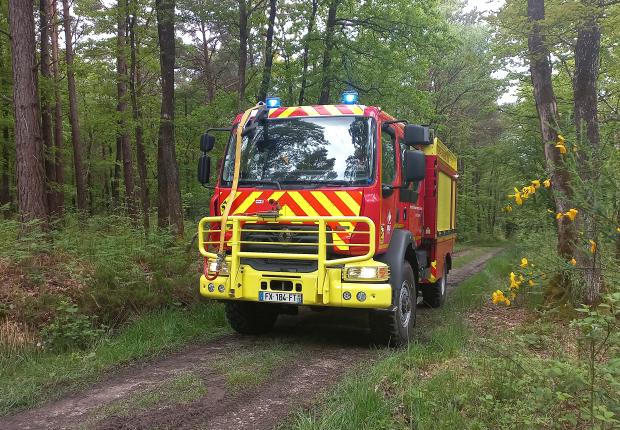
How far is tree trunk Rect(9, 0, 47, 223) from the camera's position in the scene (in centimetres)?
806

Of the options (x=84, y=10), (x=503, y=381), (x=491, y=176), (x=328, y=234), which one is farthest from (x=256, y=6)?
(x=491, y=176)

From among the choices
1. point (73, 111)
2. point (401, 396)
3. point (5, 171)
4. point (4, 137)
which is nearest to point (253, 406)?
point (401, 396)

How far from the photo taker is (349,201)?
5.80 meters

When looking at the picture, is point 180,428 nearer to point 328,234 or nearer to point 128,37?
point 328,234

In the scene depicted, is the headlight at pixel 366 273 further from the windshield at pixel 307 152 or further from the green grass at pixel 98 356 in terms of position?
the green grass at pixel 98 356

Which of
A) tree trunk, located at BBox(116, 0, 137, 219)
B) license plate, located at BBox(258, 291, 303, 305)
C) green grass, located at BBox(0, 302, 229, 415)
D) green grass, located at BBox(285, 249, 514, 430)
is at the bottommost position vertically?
green grass, located at BBox(0, 302, 229, 415)

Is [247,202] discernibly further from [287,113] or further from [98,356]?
[98,356]

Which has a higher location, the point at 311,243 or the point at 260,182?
the point at 260,182

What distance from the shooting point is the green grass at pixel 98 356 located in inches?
172

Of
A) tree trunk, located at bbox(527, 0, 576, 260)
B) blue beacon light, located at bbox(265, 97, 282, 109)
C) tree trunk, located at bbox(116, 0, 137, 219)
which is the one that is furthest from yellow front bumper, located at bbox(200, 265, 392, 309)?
tree trunk, located at bbox(116, 0, 137, 219)

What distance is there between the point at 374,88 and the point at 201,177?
38.5ft

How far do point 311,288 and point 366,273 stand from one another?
0.64 m

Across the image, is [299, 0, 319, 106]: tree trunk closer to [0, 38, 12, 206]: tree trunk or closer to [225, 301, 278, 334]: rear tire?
[0, 38, 12, 206]: tree trunk

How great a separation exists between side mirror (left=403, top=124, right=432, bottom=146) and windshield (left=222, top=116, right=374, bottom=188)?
44 cm
